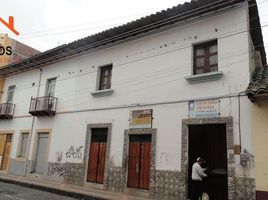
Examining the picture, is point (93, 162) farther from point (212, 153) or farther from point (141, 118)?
point (212, 153)

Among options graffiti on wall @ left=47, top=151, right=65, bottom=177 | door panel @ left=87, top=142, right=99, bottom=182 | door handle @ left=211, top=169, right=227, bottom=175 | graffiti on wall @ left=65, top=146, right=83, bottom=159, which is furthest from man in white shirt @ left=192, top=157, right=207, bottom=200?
graffiti on wall @ left=47, top=151, right=65, bottom=177

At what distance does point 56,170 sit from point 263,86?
36.2ft

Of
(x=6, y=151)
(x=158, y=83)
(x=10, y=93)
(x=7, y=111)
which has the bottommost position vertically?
(x=6, y=151)

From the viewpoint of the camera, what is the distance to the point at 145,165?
40.0ft

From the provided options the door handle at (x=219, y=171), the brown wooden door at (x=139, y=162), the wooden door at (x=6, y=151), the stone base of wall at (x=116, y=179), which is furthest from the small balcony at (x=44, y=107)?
the door handle at (x=219, y=171)

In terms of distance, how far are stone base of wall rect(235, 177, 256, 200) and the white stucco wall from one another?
41.2 inches

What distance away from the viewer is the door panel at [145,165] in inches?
471

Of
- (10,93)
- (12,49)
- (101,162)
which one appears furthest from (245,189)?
(12,49)

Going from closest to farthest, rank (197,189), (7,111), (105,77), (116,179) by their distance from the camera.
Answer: (197,189)
(116,179)
(105,77)
(7,111)

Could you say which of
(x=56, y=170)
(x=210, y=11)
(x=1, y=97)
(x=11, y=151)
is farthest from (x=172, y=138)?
(x=1, y=97)

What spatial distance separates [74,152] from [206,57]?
26.0ft

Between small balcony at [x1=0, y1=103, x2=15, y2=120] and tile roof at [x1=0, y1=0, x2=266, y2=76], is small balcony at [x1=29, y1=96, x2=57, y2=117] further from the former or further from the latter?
small balcony at [x1=0, y1=103, x2=15, y2=120]

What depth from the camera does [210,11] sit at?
1130cm

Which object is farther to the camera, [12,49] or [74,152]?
[12,49]
